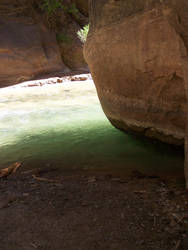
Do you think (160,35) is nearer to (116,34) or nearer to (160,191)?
(116,34)

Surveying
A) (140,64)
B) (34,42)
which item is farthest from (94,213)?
(34,42)

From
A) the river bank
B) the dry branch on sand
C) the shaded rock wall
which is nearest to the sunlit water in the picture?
the dry branch on sand

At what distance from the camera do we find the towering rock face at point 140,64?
2.87 m

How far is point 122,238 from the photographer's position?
1.59 metres

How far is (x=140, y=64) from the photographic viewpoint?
3256 millimetres

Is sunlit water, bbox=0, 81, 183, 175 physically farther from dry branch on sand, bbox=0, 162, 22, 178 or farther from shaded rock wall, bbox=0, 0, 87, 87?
shaded rock wall, bbox=0, 0, 87, 87

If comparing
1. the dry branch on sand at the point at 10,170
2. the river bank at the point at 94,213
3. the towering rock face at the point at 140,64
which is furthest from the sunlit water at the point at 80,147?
the river bank at the point at 94,213

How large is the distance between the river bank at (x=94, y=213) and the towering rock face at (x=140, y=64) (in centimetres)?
99

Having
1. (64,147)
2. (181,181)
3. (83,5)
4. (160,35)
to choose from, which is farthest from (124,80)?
(83,5)

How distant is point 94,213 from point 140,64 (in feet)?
6.78

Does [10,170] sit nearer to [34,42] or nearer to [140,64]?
[140,64]

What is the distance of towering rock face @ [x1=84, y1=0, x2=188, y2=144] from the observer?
2869mm

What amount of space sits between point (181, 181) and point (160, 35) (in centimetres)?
162

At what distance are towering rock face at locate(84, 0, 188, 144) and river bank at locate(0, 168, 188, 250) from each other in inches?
39.0
